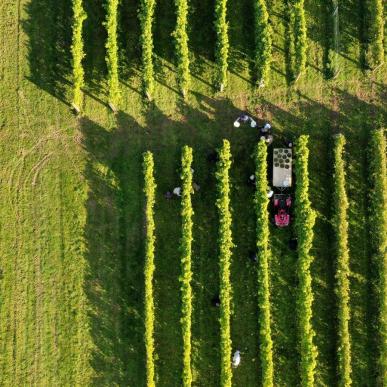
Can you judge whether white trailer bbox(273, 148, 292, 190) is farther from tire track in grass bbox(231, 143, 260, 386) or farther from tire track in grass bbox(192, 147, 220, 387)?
tire track in grass bbox(192, 147, 220, 387)

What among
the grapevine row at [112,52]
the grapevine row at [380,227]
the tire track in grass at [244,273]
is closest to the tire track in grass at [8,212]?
the grapevine row at [112,52]

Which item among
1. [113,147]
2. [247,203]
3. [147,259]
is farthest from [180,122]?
[147,259]

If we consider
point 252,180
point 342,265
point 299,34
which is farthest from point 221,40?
point 342,265

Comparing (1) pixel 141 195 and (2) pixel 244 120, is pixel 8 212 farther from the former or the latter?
(2) pixel 244 120

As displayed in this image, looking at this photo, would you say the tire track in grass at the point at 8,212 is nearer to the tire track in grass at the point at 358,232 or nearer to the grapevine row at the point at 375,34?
the tire track in grass at the point at 358,232

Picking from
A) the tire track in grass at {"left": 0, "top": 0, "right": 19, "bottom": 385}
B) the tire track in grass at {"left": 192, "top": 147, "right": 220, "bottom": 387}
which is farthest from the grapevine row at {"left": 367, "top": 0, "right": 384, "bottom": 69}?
the tire track in grass at {"left": 0, "top": 0, "right": 19, "bottom": 385}
